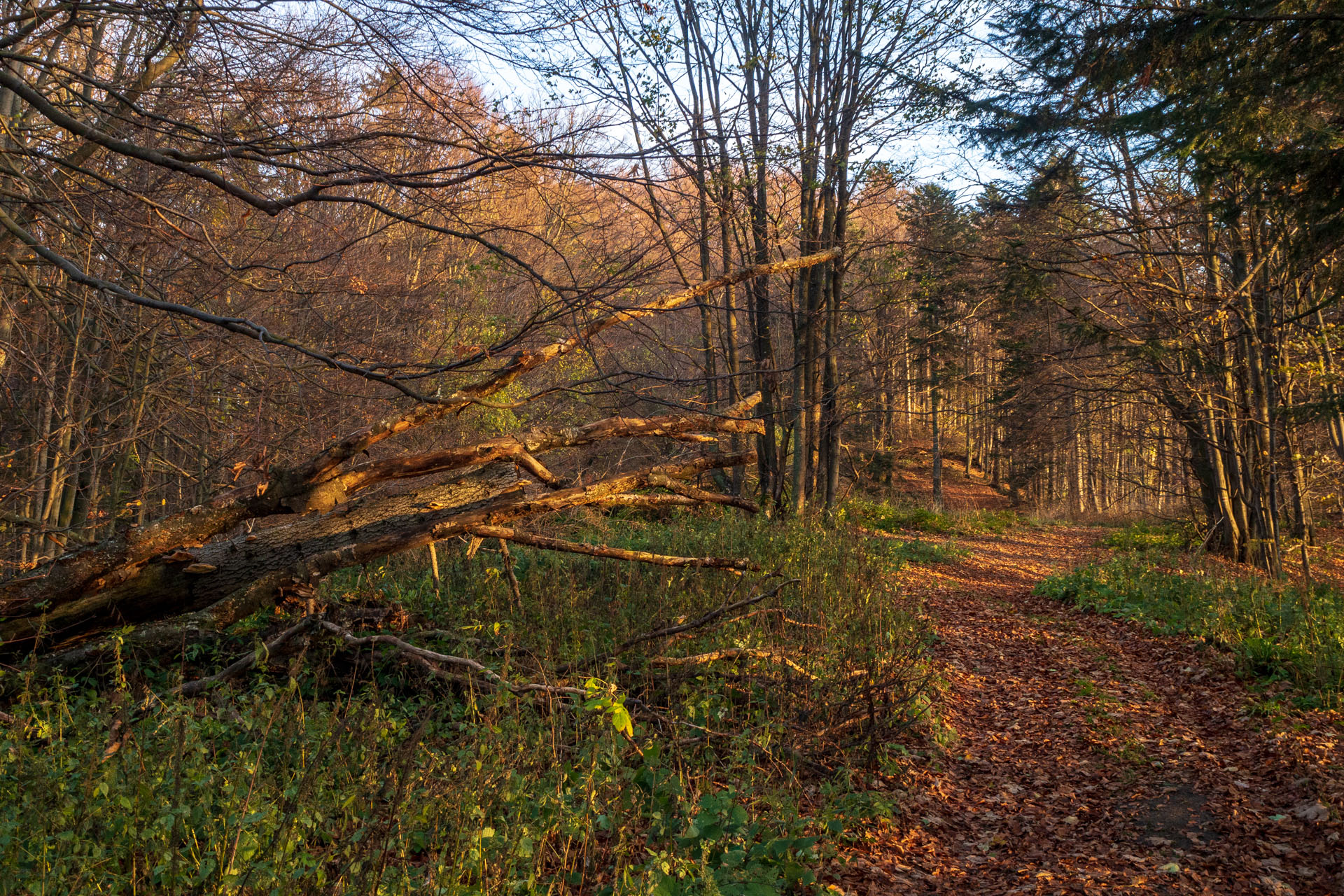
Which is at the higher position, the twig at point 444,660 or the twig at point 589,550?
the twig at point 589,550

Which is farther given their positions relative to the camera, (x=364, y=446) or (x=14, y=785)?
(x=364, y=446)

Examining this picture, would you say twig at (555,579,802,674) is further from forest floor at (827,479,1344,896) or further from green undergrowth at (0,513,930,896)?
forest floor at (827,479,1344,896)

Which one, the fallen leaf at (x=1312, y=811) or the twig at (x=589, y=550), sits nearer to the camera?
the fallen leaf at (x=1312, y=811)

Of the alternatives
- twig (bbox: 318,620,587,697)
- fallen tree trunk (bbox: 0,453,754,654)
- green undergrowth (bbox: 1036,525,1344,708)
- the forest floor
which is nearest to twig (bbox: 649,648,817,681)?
twig (bbox: 318,620,587,697)

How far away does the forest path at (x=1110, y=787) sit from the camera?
395 centimetres

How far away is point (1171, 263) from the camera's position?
13773 mm

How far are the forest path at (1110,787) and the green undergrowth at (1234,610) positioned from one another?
0.32m

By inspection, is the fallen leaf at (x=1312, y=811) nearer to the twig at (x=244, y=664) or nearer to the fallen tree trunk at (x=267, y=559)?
the fallen tree trunk at (x=267, y=559)

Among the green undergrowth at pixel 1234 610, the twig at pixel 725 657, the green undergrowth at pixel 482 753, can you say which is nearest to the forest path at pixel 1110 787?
the green undergrowth at pixel 1234 610

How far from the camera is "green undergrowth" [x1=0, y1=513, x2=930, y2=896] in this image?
270 centimetres

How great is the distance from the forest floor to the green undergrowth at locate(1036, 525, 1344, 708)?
11.8 inches

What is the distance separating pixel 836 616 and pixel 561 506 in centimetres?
260

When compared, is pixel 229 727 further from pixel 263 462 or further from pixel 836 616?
pixel 263 462

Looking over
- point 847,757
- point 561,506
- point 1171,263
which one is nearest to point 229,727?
point 561,506
